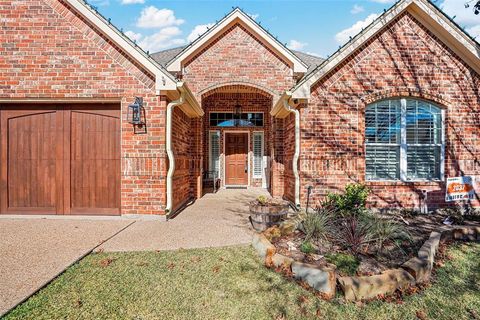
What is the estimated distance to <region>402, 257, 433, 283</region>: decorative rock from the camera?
3041 millimetres

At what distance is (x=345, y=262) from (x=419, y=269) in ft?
2.69

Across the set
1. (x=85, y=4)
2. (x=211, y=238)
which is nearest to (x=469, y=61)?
(x=211, y=238)

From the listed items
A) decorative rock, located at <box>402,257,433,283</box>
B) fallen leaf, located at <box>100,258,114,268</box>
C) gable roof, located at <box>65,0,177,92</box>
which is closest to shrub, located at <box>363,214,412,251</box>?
decorative rock, located at <box>402,257,433,283</box>

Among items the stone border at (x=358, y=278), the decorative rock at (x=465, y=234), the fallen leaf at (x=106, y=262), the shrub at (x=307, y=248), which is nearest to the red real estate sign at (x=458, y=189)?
the decorative rock at (x=465, y=234)

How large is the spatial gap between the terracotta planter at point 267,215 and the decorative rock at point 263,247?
2.47ft

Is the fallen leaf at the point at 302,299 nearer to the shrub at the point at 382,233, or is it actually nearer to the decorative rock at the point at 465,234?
the shrub at the point at 382,233

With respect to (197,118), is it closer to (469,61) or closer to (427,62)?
(427,62)

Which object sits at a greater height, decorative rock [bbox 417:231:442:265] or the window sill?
the window sill

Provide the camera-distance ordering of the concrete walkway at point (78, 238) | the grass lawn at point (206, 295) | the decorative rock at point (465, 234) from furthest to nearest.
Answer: the decorative rock at point (465, 234), the concrete walkway at point (78, 238), the grass lawn at point (206, 295)

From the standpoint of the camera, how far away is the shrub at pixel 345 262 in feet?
10.5

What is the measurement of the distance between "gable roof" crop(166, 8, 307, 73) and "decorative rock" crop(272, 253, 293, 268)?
6.96 metres

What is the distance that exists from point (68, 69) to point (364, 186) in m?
7.16

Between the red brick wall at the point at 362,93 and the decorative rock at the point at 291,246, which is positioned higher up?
the red brick wall at the point at 362,93

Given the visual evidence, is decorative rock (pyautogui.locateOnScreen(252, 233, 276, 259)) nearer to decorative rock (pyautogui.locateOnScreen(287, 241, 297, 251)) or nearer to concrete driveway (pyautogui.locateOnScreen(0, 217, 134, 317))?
decorative rock (pyautogui.locateOnScreen(287, 241, 297, 251))
